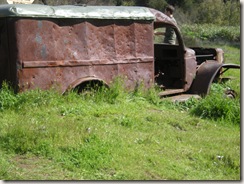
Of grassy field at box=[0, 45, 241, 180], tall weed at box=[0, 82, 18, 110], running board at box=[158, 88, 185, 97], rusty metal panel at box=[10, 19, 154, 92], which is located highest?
rusty metal panel at box=[10, 19, 154, 92]

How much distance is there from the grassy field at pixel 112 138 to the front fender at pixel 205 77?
4.80ft

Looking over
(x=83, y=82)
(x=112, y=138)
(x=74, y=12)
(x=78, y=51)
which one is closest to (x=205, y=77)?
(x=83, y=82)

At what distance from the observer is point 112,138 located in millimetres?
6102

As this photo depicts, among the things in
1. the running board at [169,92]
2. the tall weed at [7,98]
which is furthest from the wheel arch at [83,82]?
the running board at [169,92]

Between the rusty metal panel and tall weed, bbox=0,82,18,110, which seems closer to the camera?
tall weed, bbox=0,82,18,110

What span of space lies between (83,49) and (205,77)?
2636 mm

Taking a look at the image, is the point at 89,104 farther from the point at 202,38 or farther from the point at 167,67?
the point at 202,38

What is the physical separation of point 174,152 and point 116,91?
2.58 meters

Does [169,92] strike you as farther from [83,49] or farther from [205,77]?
[83,49]

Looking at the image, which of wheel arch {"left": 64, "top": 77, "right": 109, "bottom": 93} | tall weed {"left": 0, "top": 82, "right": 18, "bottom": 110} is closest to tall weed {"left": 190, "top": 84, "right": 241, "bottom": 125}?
wheel arch {"left": 64, "top": 77, "right": 109, "bottom": 93}

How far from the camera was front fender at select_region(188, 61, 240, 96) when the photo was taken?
9344mm

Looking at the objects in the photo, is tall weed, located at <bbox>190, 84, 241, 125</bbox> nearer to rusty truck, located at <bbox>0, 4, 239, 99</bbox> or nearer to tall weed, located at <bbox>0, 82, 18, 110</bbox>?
rusty truck, located at <bbox>0, 4, 239, 99</bbox>

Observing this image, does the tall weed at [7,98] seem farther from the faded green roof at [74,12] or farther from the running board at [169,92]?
the running board at [169,92]

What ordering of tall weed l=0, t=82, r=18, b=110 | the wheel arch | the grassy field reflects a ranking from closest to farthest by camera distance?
the grassy field < tall weed l=0, t=82, r=18, b=110 < the wheel arch
